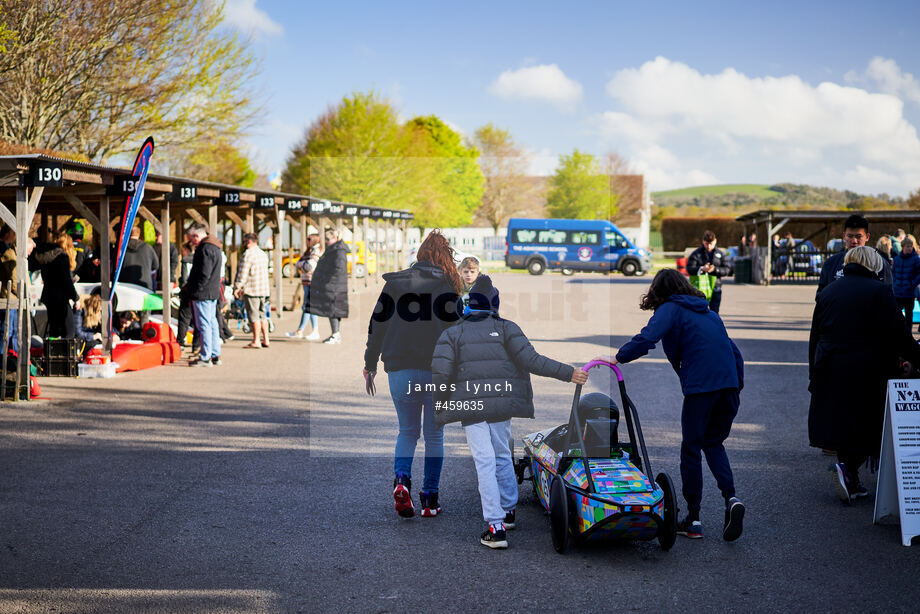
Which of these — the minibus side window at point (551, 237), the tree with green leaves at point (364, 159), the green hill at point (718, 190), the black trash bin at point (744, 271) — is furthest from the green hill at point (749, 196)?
the black trash bin at point (744, 271)

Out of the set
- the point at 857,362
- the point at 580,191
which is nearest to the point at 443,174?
the point at 580,191

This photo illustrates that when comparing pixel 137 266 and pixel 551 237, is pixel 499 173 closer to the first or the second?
pixel 551 237

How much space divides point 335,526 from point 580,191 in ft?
265

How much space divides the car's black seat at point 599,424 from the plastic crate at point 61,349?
838 centimetres

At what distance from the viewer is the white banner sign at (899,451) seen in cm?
546

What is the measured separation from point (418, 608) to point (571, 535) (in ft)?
4.07

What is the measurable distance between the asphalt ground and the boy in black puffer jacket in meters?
0.37

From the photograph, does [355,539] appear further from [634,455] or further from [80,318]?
[80,318]

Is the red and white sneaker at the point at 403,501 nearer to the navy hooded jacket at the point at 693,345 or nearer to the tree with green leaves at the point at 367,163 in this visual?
the navy hooded jacket at the point at 693,345

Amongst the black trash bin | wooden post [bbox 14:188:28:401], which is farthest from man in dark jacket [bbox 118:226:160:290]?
the black trash bin

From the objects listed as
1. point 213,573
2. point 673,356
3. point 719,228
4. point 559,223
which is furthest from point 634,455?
point 719,228

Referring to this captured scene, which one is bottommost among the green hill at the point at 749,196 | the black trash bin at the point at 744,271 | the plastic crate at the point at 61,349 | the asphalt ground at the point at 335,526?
the asphalt ground at the point at 335,526

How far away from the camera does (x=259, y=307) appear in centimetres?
1484

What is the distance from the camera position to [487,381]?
5.21 m
